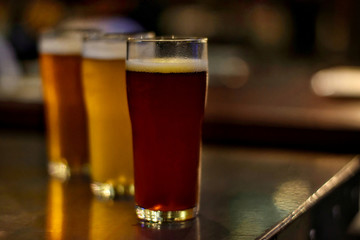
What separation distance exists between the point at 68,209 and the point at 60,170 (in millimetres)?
272

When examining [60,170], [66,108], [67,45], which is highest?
[67,45]

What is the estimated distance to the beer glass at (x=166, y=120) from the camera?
0.89 meters

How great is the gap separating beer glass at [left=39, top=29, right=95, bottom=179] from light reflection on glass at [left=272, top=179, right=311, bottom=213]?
40 centimetres

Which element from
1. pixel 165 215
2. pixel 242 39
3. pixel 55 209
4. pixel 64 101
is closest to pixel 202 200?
pixel 165 215

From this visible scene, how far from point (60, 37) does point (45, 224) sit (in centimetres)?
42

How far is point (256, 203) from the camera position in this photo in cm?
103

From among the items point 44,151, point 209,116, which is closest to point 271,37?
point 209,116

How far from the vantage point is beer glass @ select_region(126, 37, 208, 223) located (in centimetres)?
89

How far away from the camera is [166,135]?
91 centimetres

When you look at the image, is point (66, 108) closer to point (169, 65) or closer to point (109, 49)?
point (109, 49)

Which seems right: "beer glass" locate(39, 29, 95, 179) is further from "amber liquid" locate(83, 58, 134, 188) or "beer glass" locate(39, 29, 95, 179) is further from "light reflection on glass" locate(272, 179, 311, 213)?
"light reflection on glass" locate(272, 179, 311, 213)

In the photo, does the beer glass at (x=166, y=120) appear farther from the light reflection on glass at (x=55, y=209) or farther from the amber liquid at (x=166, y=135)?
the light reflection on glass at (x=55, y=209)

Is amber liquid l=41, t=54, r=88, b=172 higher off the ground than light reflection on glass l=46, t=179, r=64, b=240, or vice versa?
amber liquid l=41, t=54, r=88, b=172

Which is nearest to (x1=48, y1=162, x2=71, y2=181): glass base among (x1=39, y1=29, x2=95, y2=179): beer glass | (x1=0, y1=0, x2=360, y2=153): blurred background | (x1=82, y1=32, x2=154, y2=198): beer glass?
(x1=39, y1=29, x2=95, y2=179): beer glass
